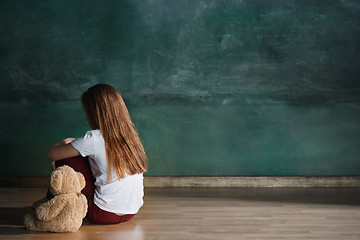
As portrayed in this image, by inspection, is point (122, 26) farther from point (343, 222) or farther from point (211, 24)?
point (343, 222)

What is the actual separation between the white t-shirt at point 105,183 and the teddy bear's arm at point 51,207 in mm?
215

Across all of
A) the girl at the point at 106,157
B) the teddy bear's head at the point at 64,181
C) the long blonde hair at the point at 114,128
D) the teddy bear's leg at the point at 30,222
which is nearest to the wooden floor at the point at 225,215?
the teddy bear's leg at the point at 30,222

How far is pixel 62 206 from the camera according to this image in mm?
2070

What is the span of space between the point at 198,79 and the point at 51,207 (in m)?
1.76

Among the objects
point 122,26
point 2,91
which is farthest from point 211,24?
point 2,91

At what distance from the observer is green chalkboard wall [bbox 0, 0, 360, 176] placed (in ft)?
11.0

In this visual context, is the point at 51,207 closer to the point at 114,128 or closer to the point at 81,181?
the point at 81,181

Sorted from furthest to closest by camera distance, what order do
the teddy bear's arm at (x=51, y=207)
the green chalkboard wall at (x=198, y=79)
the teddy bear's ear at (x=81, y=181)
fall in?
1. the green chalkboard wall at (x=198, y=79)
2. the teddy bear's ear at (x=81, y=181)
3. the teddy bear's arm at (x=51, y=207)

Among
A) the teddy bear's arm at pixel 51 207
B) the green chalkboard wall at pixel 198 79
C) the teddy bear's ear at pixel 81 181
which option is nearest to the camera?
the teddy bear's arm at pixel 51 207

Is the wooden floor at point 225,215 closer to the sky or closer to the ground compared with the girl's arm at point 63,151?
closer to the ground

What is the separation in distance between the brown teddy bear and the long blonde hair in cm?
20

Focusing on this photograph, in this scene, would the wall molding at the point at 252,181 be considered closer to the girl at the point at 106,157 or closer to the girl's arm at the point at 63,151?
the girl at the point at 106,157

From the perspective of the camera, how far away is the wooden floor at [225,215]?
2.15 m

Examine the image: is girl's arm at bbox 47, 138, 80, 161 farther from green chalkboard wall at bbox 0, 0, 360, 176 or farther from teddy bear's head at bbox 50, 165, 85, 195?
green chalkboard wall at bbox 0, 0, 360, 176
